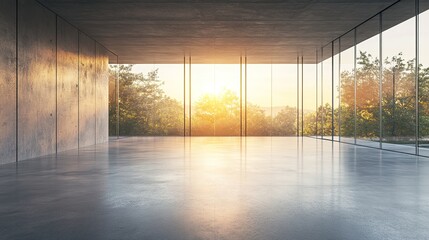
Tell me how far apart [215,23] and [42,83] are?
5827mm

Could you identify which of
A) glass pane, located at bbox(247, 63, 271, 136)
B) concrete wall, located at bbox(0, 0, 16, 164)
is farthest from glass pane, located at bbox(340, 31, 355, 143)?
concrete wall, located at bbox(0, 0, 16, 164)

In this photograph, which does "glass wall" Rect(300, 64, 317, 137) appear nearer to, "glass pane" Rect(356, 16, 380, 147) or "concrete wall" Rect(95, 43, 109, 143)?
"glass pane" Rect(356, 16, 380, 147)

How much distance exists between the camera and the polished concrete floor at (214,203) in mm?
3344

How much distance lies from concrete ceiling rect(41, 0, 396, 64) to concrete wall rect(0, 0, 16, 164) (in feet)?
6.60

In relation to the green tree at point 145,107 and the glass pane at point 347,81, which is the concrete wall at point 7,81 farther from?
the green tree at point 145,107

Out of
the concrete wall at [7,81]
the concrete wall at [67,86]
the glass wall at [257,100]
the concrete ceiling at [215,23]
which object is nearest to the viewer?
the concrete wall at [7,81]

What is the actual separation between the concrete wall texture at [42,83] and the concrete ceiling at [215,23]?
73cm

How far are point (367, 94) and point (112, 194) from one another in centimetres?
1917

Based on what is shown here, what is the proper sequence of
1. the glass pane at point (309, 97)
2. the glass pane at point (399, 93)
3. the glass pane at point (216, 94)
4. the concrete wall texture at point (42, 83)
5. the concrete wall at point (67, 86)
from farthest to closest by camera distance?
the glass pane at point (216, 94)
the glass pane at point (309, 97)
the glass pane at point (399, 93)
the concrete wall at point (67, 86)
the concrete wall texture at point (42, 83)

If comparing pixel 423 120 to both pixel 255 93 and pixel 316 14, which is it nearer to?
pixel 255 93

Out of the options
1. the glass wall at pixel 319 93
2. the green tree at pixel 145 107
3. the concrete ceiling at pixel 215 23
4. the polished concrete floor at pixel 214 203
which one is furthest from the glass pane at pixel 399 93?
the polished concrete floor at pixel 214 203

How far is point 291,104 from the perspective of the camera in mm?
21266

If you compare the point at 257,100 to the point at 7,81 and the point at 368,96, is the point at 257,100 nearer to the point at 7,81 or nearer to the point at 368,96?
the point at 368,96

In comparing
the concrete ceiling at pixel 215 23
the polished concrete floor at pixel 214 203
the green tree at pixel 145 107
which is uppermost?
the concrete ceiling at pixel 215 23
